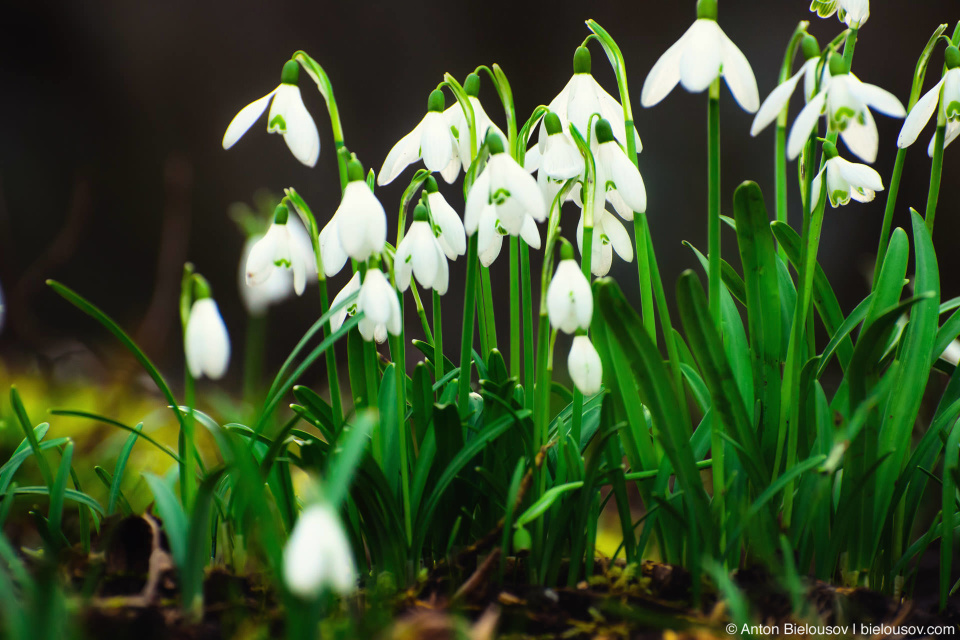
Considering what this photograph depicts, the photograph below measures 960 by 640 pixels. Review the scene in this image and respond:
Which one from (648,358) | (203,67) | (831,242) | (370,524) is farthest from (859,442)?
(203,67)

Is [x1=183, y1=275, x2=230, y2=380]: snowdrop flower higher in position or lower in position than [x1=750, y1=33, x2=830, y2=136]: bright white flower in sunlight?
lower

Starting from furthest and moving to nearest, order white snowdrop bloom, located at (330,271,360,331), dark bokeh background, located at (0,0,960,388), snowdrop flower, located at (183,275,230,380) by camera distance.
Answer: dark bokeh background, located at (0,0,960,388), white snowdrop bloom, located at (330,271,360,331), snowdrop flower, located at (183,275,230,380)

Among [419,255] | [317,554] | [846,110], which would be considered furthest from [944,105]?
[317,554]

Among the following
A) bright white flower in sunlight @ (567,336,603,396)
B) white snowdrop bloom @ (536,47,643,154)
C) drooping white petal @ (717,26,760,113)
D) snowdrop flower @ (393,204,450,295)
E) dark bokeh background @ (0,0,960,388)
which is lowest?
bright white flower in sunlight @ (567,336,603,396)

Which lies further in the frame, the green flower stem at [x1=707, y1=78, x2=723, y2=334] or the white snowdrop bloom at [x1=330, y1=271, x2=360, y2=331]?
the white snowdrop bloom at [x1=330, y1=271, x2=360, y2=331]

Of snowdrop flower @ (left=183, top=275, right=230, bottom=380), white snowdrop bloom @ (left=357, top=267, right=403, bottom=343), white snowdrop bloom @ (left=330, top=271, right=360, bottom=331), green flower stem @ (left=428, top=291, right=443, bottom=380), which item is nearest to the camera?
snowdrop flower @ (left=183, top=275, right=230, bottom=380)

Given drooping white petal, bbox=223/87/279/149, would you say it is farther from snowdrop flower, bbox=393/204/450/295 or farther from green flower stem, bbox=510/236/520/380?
green flower stem, bbox=510/236/520/380

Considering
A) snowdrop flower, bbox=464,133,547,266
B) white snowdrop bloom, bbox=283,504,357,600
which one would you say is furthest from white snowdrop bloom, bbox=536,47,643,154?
white snowdrop bloom, bbox=283,504,357,600
